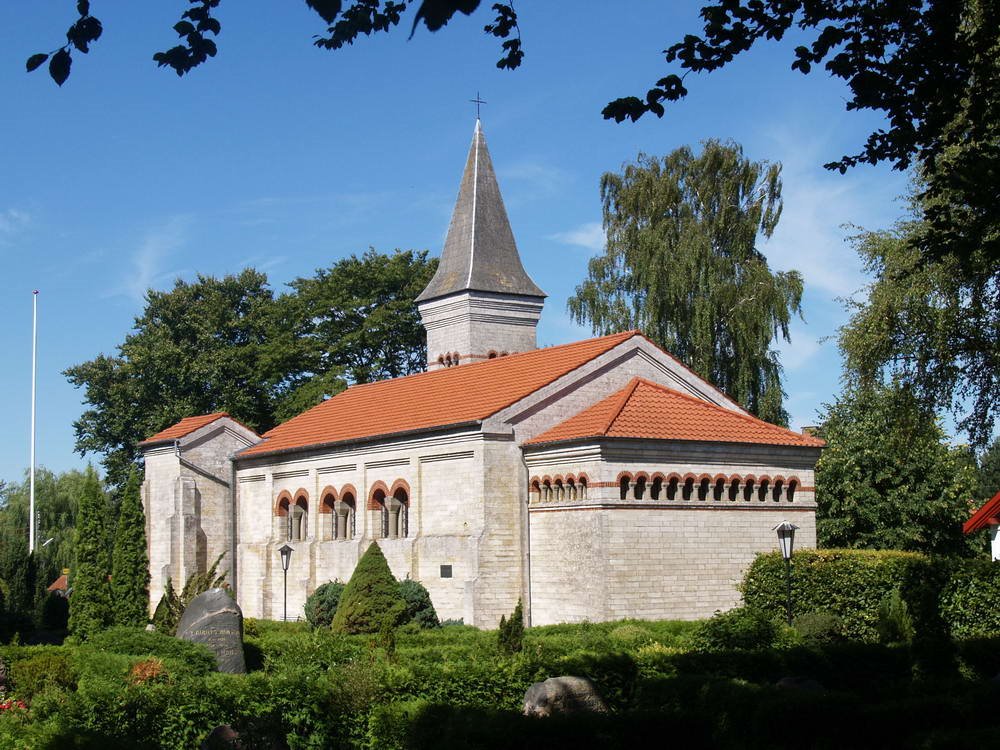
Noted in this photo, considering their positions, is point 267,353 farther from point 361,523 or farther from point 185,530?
point 361,523

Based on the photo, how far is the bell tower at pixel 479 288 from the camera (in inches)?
1853

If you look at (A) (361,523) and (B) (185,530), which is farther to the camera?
(B) (185,530)

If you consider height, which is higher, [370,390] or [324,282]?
[324,282]

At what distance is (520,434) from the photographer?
3416 cm

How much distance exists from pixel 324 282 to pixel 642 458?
3494cm

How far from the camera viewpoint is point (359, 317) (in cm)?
6288

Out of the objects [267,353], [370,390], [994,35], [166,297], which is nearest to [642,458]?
[370,390]

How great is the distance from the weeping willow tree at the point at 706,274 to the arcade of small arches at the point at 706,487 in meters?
12.3

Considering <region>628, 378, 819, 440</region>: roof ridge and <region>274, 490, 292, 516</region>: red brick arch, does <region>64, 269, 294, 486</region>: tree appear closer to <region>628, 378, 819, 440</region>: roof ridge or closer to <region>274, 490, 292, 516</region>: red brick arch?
<region>274, 490, 292, 516</region>: red brick arch

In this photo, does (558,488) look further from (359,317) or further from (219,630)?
(359,317)

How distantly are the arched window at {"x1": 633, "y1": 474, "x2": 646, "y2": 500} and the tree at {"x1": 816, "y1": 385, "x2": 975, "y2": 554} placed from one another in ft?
38.7

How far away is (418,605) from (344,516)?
9.22 metres

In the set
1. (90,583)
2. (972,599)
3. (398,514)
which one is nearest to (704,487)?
(972,599)

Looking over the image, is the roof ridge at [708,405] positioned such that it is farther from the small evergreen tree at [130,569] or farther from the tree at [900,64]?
the tree at [900,64]
